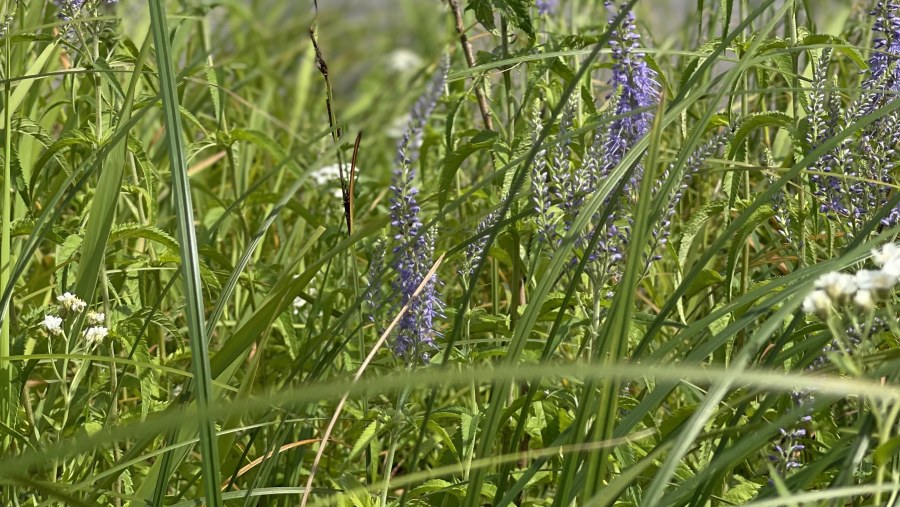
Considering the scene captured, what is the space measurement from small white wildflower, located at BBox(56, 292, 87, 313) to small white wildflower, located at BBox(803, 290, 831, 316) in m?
1.22

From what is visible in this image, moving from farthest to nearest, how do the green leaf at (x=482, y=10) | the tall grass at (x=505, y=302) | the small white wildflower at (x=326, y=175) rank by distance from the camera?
1. the small white wildflower at (x=326, y=175)
2. the green leaf at (x=482, y=10)
3. the tall grass at (x=505, y=302)

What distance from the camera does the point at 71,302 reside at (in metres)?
1.84

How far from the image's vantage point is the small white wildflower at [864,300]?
1.18m

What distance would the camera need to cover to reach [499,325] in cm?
213

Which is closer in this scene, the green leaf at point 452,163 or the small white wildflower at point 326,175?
the green leaf at point 452,163

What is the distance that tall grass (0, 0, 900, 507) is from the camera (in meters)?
1.28

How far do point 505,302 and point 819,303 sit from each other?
5.36ft

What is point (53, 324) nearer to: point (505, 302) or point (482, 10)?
point (482, 10)

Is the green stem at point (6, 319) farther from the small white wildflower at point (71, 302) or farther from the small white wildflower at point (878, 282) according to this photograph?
the small white wildflower at point (878, 282)

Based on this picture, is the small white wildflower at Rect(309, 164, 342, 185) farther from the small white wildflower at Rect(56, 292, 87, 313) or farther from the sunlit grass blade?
the sunlit grass blade

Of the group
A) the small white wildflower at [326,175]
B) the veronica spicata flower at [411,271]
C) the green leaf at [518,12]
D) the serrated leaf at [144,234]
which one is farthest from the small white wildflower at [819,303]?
the small white wildflower at [326,175]

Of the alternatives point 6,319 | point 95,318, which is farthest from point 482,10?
point 6,319

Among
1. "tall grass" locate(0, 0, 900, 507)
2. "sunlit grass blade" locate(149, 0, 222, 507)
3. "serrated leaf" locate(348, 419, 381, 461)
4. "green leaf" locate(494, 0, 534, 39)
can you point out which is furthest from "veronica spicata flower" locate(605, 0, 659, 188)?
"sunlit grass blade" locate(149, 0, 222, 507)

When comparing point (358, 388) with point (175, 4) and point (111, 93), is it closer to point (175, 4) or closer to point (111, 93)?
point (111, 93)
